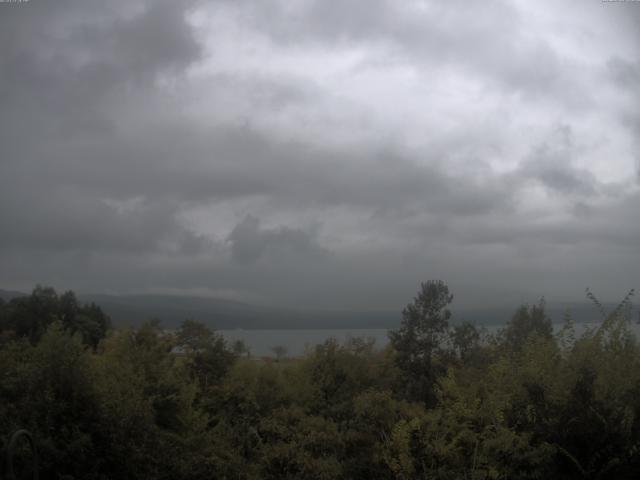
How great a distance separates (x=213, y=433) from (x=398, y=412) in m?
5.86

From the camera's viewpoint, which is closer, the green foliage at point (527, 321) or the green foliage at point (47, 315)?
the green foliage at point (527, 321)

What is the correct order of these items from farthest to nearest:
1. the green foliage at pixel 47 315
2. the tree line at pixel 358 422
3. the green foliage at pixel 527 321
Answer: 1. the green foliage at pixel 47 315
2. the green foliage at pixel 527 321
3. the tree line at pixel 358 422

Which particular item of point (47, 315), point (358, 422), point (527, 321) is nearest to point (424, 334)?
point (527, 321)

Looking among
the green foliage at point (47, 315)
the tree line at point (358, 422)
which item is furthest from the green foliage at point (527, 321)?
the green foliage at point (47, 315)

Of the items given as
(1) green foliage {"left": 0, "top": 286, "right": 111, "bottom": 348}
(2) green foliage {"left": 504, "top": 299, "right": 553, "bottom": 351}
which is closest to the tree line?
(2) green foliage {"left": 504, "top": 299, "right": 553, "bottom": 351}

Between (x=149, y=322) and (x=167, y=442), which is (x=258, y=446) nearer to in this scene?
(x=167, y=442)

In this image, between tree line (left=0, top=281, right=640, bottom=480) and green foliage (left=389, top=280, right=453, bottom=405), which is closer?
tree line (left=0, top=281, right=640, bottom=480)

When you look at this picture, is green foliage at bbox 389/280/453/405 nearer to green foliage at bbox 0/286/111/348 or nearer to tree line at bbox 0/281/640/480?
tree line at bbox 0/281/640/480

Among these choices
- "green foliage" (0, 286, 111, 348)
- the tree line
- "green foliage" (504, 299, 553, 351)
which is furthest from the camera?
"green foliage" (0, 286, 111, 348)

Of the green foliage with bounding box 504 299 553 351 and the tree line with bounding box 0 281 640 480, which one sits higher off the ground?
the green foliage with bounding box 504 299 553 351

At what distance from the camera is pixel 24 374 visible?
12.7m

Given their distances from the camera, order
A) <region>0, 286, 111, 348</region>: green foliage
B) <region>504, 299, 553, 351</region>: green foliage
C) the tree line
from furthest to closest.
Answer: <region>0, 286, 111, 348</region>: green foliage → <region>504, 299, 553, 351</region>: green foliage → the tree line

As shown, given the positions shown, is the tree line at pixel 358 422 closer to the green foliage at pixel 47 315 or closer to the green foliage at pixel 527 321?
the green foliage at pixel 527 321

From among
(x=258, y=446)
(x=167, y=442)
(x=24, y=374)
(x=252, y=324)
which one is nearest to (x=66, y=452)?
(x=24, y=374)
